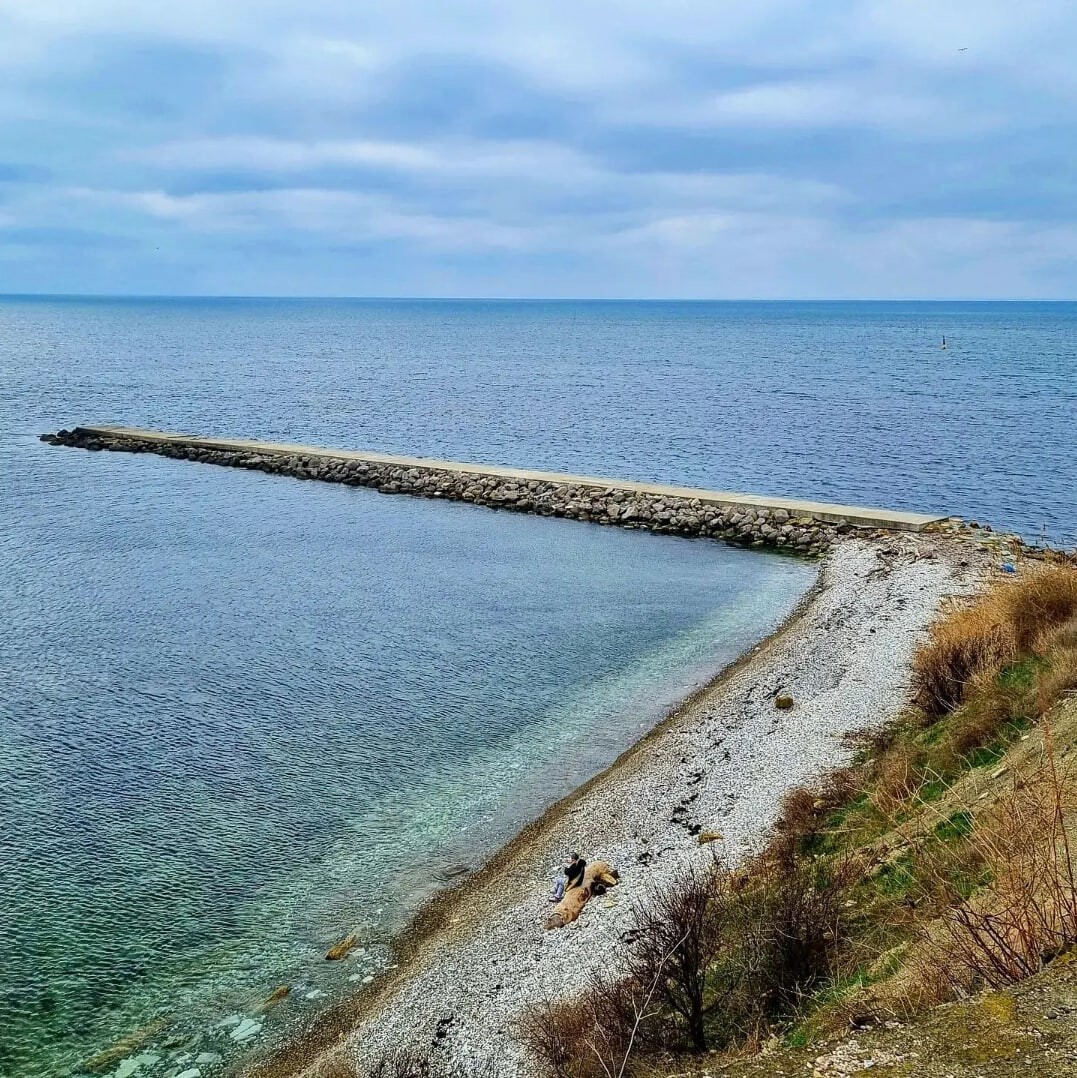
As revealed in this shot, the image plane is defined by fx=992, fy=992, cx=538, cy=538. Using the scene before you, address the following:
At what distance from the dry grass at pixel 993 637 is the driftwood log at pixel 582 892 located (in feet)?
19.0

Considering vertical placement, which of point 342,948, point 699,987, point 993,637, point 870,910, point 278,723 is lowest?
point 342,948

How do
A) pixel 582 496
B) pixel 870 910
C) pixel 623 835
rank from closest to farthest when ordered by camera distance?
pixel 870 910, pixel 623 835, pixel 582 496

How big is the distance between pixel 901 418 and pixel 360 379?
5997cm

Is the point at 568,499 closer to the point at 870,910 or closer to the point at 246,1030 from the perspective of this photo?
the point at 246,1030

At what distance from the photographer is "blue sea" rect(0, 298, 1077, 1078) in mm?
11688

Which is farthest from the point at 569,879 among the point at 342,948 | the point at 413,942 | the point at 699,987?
the point at 699,987

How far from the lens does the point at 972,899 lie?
7.35m

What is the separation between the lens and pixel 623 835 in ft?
44.5

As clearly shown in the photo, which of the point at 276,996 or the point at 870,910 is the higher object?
the point at 870,910

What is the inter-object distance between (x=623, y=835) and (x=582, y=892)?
1.88 meters

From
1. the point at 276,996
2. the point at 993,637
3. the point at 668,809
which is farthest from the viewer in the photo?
the point at 993,637

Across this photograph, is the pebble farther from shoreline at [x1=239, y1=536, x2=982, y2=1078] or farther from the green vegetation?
the green vegetation

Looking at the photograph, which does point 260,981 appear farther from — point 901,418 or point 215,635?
point 901,418

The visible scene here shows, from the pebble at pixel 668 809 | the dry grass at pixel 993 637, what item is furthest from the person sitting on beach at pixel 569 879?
the dry grass at pixel 993 637
